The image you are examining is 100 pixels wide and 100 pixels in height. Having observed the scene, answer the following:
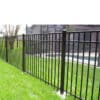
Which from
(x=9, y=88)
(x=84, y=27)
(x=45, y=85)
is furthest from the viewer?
(x=84, y=27)

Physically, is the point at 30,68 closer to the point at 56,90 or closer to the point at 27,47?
the point at 27,47

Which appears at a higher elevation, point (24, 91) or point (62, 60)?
point (62, 60)

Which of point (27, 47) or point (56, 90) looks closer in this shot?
point (56, 90)

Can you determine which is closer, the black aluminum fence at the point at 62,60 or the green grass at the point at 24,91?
the green grass at the point at 24,91

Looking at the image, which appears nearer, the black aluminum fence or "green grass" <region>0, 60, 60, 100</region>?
"green grass" <region>0, 60, 60, 100</region>

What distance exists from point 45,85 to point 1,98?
1.53 metres

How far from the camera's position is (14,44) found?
42.0ft

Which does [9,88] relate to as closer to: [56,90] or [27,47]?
[56,90]

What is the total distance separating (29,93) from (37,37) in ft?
6.30

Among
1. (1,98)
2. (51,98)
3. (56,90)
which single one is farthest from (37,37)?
(1,98)

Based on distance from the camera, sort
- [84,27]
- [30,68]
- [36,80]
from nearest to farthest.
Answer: [36,80] → [30,68] → [84,27]

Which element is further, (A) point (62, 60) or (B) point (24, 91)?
(A) point (62, 60)

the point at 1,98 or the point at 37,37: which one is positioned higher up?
the point at 37,37
